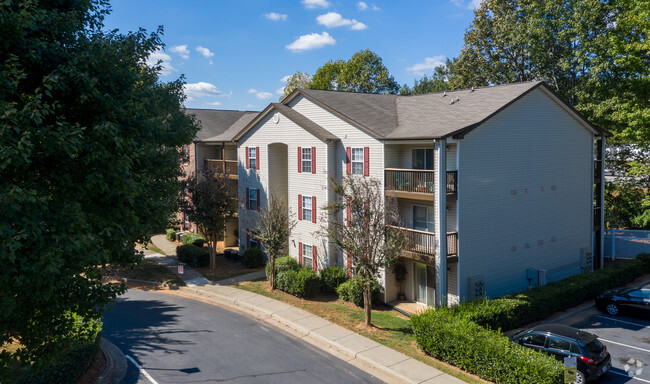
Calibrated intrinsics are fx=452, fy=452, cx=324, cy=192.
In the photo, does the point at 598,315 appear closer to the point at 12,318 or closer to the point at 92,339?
the point at 92,339

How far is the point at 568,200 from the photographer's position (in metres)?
25.3

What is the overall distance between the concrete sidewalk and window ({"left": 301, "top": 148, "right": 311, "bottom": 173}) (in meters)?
7.21

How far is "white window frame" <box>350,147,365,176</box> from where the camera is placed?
2397cm

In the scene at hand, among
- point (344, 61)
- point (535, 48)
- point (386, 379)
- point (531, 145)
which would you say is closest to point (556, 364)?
point (386, 379)

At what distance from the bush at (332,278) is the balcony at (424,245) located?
4735 millimetres

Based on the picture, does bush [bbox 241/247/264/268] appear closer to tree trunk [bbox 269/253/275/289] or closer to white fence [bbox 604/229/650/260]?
tree trunk [bbox 269/253/275/289]

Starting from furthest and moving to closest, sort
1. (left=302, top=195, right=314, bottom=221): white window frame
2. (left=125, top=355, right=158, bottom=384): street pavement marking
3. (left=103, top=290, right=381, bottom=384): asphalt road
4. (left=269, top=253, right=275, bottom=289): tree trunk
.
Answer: (left=302, top=195, right=314, bottom=221): white window frame
(left=269, top=253, right=275, bottom=289): tree trunk
(left=103, top=290, right=381, bottom=384): asphalt road
(left=125, top=355, right=158, bottom=384): street pavement marking

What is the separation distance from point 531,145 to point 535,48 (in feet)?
55.6

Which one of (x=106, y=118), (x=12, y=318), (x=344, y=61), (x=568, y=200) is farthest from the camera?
(x=344, y=61)

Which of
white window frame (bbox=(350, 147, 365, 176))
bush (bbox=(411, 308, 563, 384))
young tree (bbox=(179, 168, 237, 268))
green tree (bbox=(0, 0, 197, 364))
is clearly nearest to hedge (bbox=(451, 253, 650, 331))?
bush (bbox=(411, 308, 563, 384))

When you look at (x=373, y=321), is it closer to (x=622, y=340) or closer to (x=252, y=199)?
(x=622, y=340)

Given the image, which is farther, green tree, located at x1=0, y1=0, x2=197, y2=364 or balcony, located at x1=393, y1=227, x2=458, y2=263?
balcony, located at x1=393, y1=227, x2=458, y2=263

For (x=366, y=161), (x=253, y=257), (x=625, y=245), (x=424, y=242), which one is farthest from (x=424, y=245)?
(x=625, y=245)

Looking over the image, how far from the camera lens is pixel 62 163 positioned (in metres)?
10.4
